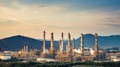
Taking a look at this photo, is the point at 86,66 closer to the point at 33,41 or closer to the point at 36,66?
the point at 36,66

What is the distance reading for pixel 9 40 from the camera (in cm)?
17988

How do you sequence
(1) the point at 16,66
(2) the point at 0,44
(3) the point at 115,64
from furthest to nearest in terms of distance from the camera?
(2) the point at 0,44 < (3) the point at 115,64 < (1) the point at 16,66

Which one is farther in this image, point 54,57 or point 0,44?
point 0,44

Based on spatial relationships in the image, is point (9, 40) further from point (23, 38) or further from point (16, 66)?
point (16, 66)

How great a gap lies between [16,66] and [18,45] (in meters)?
120

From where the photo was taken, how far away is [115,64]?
195 feet

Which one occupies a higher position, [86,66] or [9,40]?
[9,40]

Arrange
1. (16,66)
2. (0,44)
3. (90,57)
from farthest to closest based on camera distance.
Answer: (0,44) < (90,57) < (16,66)

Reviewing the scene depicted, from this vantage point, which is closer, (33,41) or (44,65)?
(44,65)

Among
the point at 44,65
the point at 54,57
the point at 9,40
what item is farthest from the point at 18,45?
the point at 44,65

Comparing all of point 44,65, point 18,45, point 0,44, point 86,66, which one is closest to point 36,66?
point 44,65

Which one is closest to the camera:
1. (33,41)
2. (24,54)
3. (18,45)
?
(24,54)

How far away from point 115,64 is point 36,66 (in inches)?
652

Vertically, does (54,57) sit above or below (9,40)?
below
